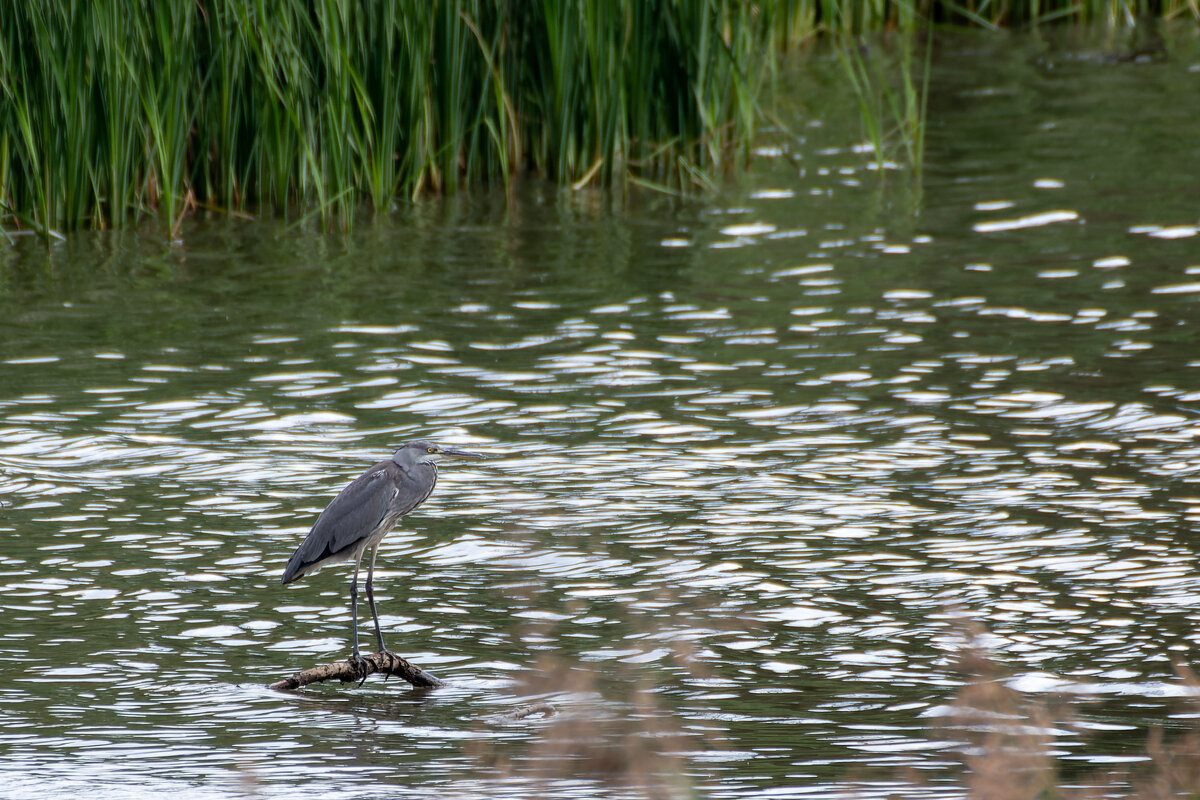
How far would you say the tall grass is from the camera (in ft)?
32.7

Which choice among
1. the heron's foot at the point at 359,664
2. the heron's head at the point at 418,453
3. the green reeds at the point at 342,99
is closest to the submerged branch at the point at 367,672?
the heron's foot at the point at 359,664

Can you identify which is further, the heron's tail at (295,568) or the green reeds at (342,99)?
the green reeds at (342,99)

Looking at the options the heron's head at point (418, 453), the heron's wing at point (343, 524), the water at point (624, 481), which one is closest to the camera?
the water at point (624, 481)

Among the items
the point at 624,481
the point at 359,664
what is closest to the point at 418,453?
the point at 359,664

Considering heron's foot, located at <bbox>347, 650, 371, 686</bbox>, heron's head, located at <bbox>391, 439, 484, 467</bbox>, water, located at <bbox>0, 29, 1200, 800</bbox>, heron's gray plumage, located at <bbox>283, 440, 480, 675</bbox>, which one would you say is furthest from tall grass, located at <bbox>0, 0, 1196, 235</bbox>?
heron's foot, located at <bbox>347, 650, 371, 686</bbox>

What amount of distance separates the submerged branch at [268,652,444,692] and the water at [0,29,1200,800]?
5 centimetres

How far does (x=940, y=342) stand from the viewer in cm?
876

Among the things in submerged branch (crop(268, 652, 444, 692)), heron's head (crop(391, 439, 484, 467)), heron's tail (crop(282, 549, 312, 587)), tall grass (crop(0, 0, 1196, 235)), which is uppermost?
tall grass (crop(0, 0, 1196, 235))

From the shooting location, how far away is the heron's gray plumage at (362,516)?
532 centimetres

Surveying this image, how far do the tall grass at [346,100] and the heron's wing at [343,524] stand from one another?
17.2 feet

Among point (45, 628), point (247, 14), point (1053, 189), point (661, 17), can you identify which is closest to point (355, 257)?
point (247, 14)

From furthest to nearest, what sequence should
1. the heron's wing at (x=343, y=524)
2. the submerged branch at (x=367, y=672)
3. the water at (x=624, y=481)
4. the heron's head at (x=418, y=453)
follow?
the heron's head at (x=418, y=453) < the heron's wing at (x=343, y=524) < the submerged branch at (x=367, y=672) < the water at (x=624, y=481)

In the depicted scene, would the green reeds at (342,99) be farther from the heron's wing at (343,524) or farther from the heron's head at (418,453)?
the heron's wing at (343,524)

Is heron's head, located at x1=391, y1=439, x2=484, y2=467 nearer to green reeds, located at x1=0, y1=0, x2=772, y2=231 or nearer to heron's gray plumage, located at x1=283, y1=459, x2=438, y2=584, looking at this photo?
heron's gray plumage, located at x1=283, y1=459, x2=438, y2=584
